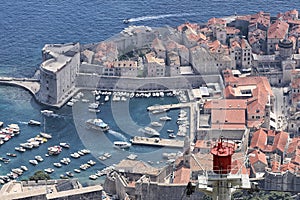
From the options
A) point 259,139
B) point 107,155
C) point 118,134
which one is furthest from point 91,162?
point 259,139

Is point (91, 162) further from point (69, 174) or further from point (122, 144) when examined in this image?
point (122, 144)

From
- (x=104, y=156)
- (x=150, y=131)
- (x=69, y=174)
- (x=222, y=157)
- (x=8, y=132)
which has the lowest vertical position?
(x=69, y=174)

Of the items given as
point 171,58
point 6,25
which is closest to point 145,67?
point 171,58

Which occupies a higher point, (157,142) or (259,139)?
(259,139)

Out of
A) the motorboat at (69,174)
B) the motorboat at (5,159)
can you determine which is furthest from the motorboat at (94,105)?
the motorboat at (69,174)

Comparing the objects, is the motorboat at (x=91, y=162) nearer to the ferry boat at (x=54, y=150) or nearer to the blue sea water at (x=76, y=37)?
the blue sea water at (x=76, y=37)

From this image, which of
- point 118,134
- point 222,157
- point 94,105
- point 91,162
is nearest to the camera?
point 222,157
